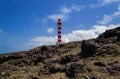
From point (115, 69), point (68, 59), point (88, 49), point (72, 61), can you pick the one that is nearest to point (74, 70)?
point (115, 69)

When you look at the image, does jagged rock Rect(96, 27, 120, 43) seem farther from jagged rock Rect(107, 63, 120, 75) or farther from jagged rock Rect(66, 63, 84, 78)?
jagged rock Rect(66, 63, 84, 78)

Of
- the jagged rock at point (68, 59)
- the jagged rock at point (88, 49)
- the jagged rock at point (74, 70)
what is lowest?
the jagged rock at point (74, 70)

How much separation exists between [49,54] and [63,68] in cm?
1680

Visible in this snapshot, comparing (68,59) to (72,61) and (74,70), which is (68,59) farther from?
(74,70)

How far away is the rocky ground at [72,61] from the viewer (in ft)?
144

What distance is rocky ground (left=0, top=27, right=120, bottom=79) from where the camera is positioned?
144 feet

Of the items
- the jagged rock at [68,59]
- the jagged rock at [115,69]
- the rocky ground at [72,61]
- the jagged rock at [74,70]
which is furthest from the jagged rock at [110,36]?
the jagged rock at [74,70]

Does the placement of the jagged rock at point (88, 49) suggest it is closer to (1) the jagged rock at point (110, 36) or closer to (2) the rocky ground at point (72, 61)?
(2) the rocky ground at point (72, 61)

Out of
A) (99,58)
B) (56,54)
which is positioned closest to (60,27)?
(56,54)

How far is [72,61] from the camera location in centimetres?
5294

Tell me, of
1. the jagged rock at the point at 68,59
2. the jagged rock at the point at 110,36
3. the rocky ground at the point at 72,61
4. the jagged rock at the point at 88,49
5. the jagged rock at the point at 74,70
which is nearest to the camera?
the rocky ground at the point at 72,61

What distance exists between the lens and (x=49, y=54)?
64.5 metres

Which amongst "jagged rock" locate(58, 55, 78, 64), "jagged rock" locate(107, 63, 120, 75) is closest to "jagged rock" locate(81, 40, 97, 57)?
"jagged rock" locate(58, 55, 78, 64)

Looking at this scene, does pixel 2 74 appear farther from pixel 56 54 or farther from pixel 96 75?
pixel 96 75
